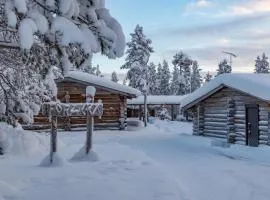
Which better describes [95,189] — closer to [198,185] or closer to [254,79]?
[198,185]

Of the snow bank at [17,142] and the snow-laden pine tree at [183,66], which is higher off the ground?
the snow-laden pine tree at [183,66]

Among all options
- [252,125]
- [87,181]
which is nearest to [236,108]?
[252,125]

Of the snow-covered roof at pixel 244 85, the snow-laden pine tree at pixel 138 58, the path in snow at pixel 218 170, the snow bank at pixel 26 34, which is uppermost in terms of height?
the snow-laden pine tree at pixel 138 58

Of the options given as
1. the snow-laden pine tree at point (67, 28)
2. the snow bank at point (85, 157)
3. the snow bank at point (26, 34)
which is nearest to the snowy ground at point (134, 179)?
the snow bank at point (85, 157)

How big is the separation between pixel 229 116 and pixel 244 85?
246cm

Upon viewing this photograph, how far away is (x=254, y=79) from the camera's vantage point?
82.9 ft

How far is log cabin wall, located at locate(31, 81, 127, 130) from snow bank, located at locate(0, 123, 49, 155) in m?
16.3

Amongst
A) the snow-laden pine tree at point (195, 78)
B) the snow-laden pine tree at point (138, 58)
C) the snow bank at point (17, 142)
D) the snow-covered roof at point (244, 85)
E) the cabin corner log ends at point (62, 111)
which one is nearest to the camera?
the cabin corner log ends at point (62, 111)

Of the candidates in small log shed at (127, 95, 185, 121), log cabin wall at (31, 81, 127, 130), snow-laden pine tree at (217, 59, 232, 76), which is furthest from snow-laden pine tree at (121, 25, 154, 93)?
snow-laden pine tree at (217, 59, 232, 76)

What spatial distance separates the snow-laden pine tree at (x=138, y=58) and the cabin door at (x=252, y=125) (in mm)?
32782

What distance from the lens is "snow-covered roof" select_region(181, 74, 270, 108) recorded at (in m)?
23.0

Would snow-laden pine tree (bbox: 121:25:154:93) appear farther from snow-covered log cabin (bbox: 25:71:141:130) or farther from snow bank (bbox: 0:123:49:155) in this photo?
snow bank (bbox: 0:123:49:155)

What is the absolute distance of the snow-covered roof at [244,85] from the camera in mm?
22969

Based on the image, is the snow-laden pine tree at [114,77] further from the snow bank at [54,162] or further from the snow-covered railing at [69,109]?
the snow bank at [54,162]
